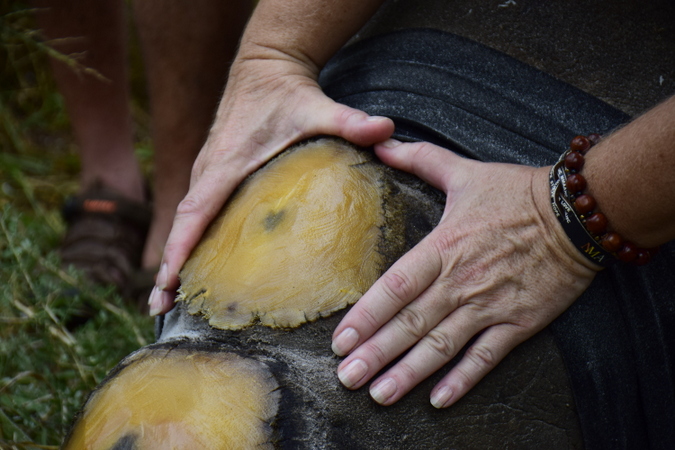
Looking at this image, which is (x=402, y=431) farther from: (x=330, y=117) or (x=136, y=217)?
(x=136, y=217)

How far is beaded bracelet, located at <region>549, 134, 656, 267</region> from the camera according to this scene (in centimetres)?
97

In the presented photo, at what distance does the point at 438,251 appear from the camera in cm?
101

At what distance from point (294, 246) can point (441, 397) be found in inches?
12.5

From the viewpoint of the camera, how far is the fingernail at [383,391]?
962 millimetres

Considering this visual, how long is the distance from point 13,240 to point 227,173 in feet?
2.35

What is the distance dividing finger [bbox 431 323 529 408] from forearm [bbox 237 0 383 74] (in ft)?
2.21

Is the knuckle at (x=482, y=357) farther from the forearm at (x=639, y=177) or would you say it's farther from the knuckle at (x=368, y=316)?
the forearm at (x=639, y=177)

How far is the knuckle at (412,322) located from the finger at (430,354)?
0.05 ft

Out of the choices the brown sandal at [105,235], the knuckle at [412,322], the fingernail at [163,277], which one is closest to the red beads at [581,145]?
the knuckle at [412,322]

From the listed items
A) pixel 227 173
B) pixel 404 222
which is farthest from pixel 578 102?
pixel 227 173

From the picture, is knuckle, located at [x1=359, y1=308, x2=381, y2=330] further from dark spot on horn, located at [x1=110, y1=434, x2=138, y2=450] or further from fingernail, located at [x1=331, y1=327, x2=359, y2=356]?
dark spot on horn, located at [x1=110, y1=434, x2=138, y2=450]

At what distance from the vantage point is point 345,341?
3.22 feet

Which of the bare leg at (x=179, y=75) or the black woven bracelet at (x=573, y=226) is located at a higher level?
the black woven bracelet at (x=573, y=226)

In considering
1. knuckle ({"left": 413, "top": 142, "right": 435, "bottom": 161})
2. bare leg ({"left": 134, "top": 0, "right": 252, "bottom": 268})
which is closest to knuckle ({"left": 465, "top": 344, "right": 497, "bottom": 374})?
knuckle ({"left": 413, "top": 142, "right": 435, "bottom": 161})
